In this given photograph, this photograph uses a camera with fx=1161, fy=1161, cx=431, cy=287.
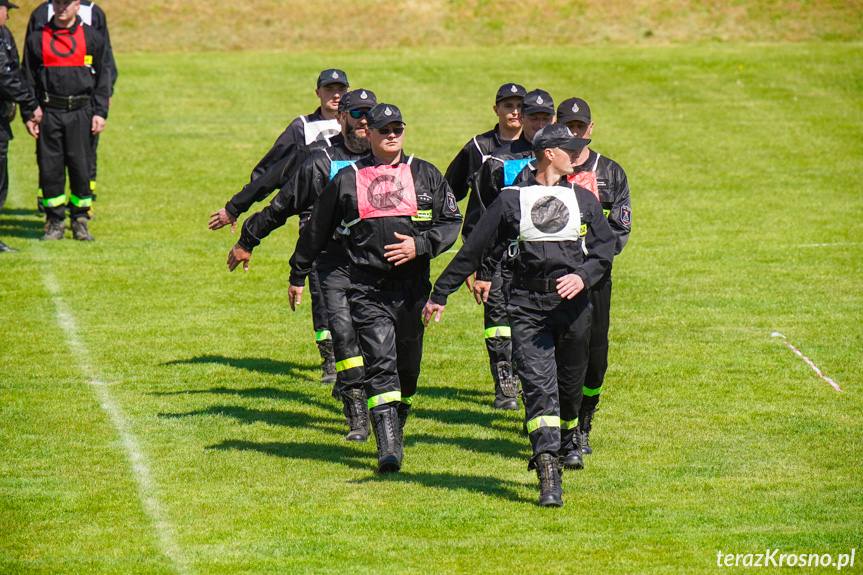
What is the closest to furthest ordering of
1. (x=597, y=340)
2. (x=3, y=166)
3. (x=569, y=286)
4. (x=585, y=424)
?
(x=569, y=286)
(x=597, y=340)
(x=585, y=424)
(x=3, y=166)

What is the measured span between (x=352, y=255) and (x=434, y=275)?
6.39 m

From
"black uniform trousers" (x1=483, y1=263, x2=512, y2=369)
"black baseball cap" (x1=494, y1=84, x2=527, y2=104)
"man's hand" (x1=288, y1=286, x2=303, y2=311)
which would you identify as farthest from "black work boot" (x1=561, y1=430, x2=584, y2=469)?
"black baseball cap" (x1=494, y1=84, x2=527, y2=104)

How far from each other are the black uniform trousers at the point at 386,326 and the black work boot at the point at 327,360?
225cm

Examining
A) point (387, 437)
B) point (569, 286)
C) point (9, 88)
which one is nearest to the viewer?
point (569, 286)

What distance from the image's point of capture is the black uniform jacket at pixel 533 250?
696cm

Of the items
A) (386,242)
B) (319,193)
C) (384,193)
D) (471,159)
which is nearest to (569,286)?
(386,242)

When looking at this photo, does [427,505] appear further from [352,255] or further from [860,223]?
[860,223]

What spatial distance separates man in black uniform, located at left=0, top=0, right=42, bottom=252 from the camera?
13375mm

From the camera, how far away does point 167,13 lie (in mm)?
30938

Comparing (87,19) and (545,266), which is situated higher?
(87,19)

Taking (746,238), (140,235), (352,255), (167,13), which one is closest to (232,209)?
(352,255)

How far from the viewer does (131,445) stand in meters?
8.15

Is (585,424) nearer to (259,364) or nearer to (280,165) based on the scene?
(280,165)

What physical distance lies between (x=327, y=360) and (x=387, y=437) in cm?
261
